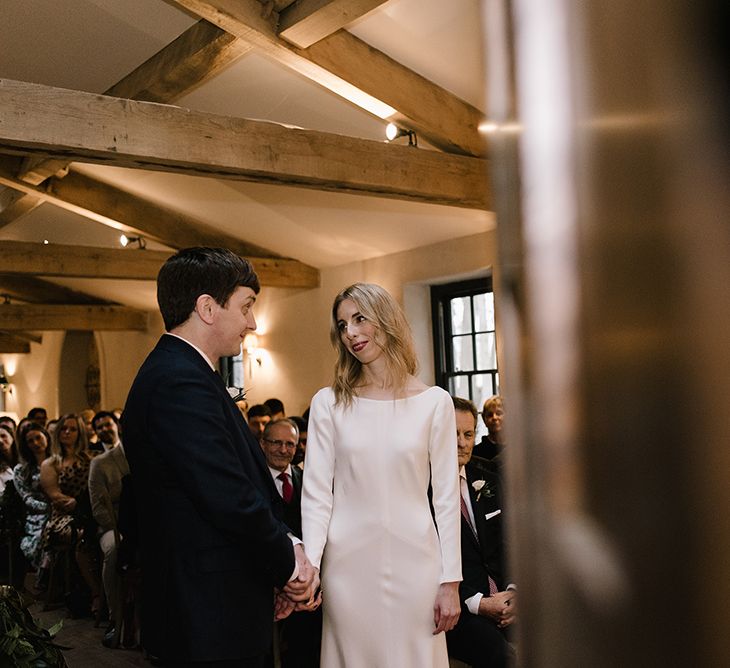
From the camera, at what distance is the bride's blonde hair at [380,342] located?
6.95 ft

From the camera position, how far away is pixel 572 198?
0.13 m

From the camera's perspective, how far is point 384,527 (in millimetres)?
2002

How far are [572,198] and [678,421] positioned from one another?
38 millimetres

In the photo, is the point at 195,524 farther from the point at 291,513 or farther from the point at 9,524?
the point at 9,524

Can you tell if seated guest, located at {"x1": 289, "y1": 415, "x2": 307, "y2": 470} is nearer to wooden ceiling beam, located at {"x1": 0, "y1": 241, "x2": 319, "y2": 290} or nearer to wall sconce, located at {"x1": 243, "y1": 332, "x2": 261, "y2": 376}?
wooden ceiling beam, located at {"x1": 0, "y1": 241, "x2": 319, "y2": 290}

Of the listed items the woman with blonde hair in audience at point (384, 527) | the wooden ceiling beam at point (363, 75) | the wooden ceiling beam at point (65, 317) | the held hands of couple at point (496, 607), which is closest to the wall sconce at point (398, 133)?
the wooden ceiling beam at point (363, 75)

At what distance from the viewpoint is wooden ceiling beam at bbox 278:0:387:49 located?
4.10 metres

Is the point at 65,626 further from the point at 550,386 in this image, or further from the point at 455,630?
the point at 550,386

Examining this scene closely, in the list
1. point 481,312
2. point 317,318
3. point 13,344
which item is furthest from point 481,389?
point 13,344

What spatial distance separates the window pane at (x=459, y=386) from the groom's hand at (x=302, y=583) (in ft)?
19.5

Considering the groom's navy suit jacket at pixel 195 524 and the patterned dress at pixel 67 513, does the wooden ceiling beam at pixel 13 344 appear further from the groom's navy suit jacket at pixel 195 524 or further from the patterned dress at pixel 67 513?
the groom's navy suit jacket at pixel 195 524

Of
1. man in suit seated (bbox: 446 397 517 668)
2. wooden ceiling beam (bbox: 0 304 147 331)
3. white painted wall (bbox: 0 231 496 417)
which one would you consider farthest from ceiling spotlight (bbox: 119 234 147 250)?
man in suit seated (bbox: 446 397 517 668)

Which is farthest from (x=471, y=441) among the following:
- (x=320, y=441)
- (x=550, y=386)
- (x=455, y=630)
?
(x=550, y=386)

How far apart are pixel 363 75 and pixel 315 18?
61 cm
